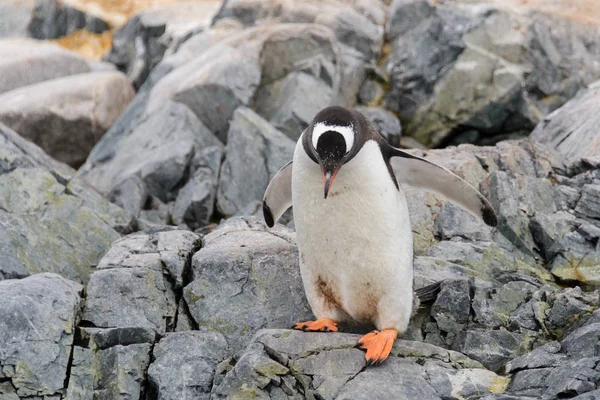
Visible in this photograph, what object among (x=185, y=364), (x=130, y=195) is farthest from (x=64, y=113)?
(x=185, y=364)

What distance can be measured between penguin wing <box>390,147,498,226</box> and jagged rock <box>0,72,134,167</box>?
769 centimetres

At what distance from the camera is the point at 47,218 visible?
7.03m

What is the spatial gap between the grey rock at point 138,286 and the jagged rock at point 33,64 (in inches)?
337

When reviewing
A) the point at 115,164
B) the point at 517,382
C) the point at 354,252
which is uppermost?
the point at 354,252

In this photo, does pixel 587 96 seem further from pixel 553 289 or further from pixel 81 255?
pixel 81 255

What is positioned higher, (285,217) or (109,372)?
(109,372)

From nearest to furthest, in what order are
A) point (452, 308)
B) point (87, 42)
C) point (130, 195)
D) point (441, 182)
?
1. point (452, 308)
2. point (441, 182)
3. point (130, 195)
4. point (87, 42)

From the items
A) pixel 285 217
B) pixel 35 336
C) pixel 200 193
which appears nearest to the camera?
pixel 35 336

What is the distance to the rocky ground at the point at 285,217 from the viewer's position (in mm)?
4914

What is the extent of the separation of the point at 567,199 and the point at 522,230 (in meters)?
0.71

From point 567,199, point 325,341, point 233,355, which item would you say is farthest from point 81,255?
point 567,199

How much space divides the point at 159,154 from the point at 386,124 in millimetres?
3821

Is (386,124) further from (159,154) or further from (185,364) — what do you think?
(185,364)

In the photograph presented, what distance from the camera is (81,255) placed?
682 cm
